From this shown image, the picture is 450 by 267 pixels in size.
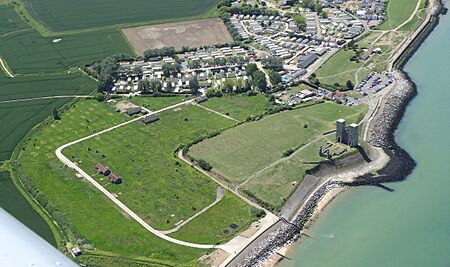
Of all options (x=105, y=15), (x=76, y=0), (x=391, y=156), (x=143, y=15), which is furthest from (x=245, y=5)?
(x=391, y=156)

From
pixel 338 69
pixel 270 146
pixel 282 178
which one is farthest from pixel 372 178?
pixel 338 69

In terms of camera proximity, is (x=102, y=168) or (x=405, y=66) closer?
(x=102, y=168)

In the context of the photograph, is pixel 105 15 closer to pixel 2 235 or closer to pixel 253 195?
pixel 253 195

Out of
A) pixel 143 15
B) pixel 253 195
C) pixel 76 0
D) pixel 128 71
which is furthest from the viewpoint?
pixel 76 0

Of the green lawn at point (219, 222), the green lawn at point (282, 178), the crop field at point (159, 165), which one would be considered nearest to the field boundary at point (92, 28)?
the crop field at point (159, 165)

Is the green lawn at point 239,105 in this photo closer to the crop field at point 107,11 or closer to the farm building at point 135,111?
the farm building at point 135,111

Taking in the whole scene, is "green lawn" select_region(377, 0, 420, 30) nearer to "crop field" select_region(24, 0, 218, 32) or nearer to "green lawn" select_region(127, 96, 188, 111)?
"crop field" select_region(24, 0, 218, 32)

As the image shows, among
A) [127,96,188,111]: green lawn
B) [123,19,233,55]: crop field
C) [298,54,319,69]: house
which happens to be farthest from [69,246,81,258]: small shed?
[123,19,233,55]: crop field
